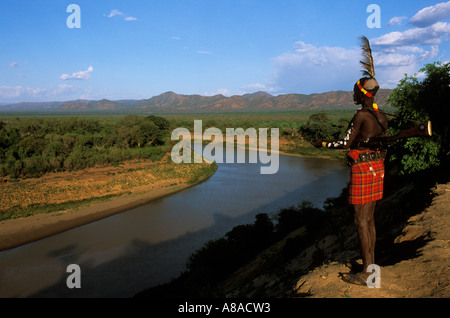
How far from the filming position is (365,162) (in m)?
3.22

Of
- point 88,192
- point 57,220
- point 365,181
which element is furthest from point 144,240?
point 365,181

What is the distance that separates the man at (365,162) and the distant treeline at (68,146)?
3018 centimetres

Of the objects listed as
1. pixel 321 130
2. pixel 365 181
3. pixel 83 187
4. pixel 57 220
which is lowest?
pixel 57 220

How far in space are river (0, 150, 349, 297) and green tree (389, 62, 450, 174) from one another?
992 centimetres

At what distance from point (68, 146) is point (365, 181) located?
123 feet

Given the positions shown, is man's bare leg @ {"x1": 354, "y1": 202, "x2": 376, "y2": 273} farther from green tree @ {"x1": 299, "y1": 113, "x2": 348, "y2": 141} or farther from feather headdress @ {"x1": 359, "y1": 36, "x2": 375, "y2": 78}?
green tree @ {"x1": 299, "y1": 113, "x2": 348, "y2": 141}

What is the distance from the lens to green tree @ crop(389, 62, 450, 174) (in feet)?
30.3

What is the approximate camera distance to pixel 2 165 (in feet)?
87.7

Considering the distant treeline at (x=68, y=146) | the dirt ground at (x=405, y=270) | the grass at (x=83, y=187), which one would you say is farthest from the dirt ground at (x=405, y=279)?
the distant treeline at (x=68, y=146)

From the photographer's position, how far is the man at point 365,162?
3221 mm

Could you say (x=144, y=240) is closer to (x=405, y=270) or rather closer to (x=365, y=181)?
(x=405, y=270)

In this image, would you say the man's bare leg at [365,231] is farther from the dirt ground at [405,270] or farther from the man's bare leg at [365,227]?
the dirt ground at [405,270]

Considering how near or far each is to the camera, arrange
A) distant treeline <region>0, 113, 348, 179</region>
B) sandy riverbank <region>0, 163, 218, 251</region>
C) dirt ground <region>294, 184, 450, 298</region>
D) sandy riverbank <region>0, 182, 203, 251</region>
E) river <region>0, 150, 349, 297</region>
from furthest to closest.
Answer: distant treeline <region>0, 113, 348, 179</region> → sandy riverbank <region>0, 163, 218, 251</region> → sandy riverbank <region>0, 182, 203, 251</region> → river <region>0, 150, 349, 297</region> → dirt ground <region>294, 184, 450, 298</region>

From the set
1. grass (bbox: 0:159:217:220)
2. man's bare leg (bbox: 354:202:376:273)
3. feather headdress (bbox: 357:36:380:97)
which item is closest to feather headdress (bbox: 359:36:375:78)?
feather headdress (bbox: 357:36:380:97)
